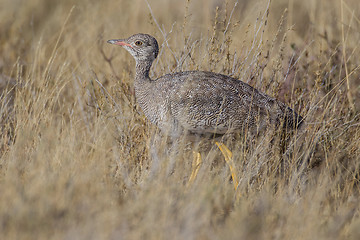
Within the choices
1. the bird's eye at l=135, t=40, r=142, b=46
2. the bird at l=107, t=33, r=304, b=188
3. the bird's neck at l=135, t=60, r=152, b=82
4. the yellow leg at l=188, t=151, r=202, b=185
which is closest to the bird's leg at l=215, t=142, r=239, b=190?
the bird at l=107, t=33, r=304, b=188

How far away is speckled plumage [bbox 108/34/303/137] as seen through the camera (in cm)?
433

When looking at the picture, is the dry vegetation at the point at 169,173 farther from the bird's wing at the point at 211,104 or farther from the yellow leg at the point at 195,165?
the bird's wing at the point at 211,104

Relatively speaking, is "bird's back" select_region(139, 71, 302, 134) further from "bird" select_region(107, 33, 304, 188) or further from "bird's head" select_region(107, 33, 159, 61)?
"bird's head" select_region(107, 33, 159, 61)

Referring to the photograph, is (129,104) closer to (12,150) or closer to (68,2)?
(12,150)

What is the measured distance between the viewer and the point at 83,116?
5477 millimetres

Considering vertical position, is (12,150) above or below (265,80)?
below

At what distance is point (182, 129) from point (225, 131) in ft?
1.25

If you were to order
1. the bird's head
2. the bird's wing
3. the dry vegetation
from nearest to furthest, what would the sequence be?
the dry vegetation, the bird's wing, the bird's head

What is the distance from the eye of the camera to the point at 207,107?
14.2 feet

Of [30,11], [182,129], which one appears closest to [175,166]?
[182,129]

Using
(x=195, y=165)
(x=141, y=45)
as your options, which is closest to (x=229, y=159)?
(x=195, y=165)

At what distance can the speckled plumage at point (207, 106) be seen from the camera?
4.33 metres

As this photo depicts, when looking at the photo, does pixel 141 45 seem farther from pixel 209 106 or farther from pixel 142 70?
pixel 209 106

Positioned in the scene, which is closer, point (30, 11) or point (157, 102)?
point (157, 102)
